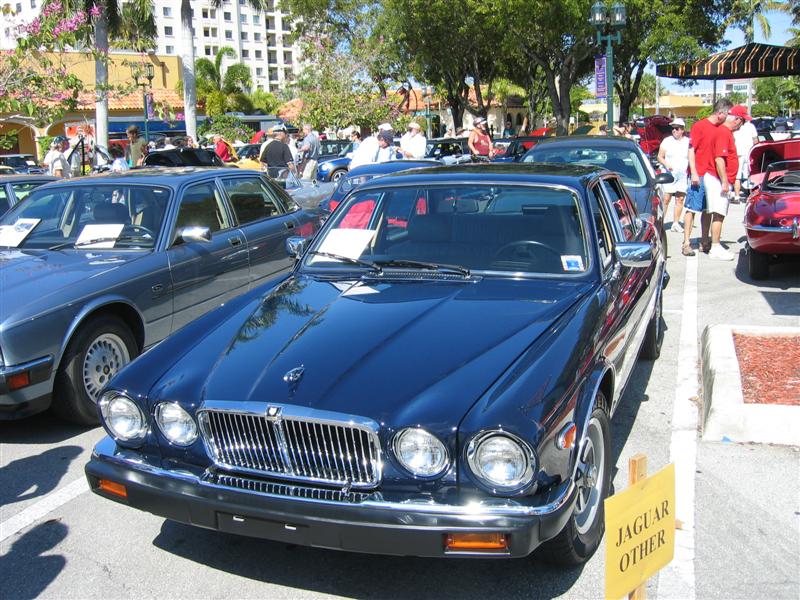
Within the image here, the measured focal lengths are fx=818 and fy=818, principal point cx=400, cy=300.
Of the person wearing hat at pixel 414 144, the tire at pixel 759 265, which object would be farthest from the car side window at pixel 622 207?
the person wearing hat at pixel 414 144

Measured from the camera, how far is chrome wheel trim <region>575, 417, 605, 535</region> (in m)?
3.42

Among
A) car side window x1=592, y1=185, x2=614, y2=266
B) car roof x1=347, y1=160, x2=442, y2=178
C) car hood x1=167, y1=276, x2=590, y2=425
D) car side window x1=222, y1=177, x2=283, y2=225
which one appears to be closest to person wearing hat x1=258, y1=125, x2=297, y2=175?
car roof x1=347, y1=160, x2=442, y2=178

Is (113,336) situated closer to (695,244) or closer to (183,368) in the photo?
(183,368)

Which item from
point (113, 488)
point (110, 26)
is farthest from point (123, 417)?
point (110, 26)

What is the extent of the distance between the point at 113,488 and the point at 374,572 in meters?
1.17

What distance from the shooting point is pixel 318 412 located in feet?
10.1

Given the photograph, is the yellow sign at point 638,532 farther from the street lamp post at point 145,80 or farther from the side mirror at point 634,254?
the street lamp post at point 145,80

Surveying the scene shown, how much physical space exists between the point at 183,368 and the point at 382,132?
33.6 ft

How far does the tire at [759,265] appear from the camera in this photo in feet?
30.0

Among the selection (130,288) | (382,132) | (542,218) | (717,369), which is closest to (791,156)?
(382,132)

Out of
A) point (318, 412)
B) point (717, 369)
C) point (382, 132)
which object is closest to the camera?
point (318, 412)

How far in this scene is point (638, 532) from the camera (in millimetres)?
2453

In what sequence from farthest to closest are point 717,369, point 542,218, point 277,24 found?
1. point 277,24
2. point 717,369
3. point 542,218

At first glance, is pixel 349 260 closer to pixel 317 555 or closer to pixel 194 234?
pixel 317 555
